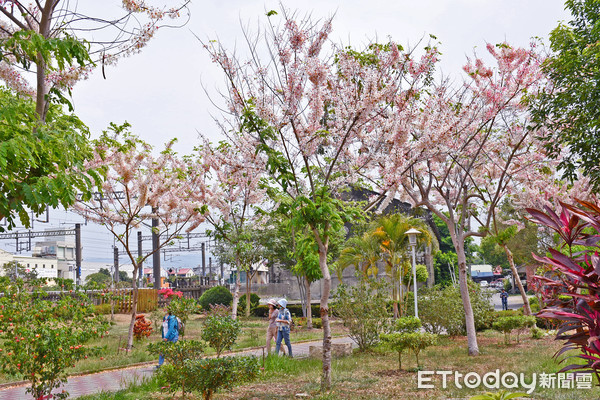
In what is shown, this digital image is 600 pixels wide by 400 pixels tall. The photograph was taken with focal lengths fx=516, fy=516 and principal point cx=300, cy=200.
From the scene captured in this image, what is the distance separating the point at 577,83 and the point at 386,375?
6.74 meters

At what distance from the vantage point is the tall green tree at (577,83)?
9789mm

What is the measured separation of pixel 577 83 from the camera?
10.1 metres

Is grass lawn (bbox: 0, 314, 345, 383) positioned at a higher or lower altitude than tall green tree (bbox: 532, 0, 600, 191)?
lower

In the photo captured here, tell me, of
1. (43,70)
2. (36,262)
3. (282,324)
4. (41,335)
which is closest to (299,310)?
(282,324)

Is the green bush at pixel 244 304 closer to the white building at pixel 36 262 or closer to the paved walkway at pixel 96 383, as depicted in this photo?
the paved walkway at pixel 96 383

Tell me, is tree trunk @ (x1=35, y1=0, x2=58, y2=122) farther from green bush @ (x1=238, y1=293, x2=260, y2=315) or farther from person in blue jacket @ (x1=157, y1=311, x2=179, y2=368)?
green bush @ (x1=238, y1=293, x2=260, y2=315)

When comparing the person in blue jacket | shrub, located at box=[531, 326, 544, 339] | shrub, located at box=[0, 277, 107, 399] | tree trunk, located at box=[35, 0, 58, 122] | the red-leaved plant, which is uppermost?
tree trunk, located at box=[35, 0, 58, 122]

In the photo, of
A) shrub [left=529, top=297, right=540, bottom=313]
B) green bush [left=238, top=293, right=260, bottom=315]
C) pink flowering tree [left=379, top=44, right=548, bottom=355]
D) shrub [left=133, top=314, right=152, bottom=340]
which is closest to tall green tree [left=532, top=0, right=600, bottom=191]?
pink flowering tree [left=379, top=44, right=548, bottom=355]

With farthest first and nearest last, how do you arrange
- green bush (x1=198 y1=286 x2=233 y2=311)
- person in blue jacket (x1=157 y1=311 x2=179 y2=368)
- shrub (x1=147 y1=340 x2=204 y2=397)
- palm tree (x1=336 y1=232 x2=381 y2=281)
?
green bush (x1=198 y1=286 x2=233 y2=311) < palm tree (x1=336 y1=232 x2=381 y2=281) < person in blue jacket (x1=157 y1=311 x2=179 y2=368) < shrub (x1=147 y1=340 x2=204 y2=397)

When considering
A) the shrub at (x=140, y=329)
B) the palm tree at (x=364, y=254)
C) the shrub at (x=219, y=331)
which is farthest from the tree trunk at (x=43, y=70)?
the palm tree at (x=364, y=254)

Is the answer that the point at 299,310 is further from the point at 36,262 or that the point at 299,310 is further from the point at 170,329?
the point at 36,262

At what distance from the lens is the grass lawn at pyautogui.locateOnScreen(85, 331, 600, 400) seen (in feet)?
24.6

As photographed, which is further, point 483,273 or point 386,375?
point 483,273

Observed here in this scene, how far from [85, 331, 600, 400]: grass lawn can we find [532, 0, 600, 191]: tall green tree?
4.26 metres
